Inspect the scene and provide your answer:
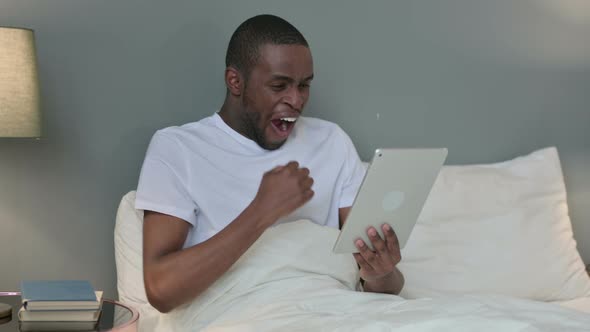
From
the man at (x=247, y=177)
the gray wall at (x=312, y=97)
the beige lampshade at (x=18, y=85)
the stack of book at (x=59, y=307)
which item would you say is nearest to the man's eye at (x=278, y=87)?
the man at (x=247, y=177)

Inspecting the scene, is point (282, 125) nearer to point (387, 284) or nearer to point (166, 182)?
point (166, 182)

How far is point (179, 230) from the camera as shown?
1.90m

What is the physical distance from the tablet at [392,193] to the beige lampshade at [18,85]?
2.33 feet

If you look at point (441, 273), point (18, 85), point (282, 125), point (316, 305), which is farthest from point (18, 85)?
point (441, 273)

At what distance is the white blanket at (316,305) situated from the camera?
1.54 metres

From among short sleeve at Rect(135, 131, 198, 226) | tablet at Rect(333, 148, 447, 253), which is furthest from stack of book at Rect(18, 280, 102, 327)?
tablet at Rect(333, 148, 447, 253)

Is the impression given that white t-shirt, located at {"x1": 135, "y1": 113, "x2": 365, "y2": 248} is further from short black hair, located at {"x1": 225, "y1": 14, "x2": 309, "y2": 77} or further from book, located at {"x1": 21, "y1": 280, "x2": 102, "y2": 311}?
book, located at {"x1": 21, "y1": 280, "x2": 102, "y2": 311}

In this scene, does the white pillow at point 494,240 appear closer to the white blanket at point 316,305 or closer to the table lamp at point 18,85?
the white blanket at point 316,305

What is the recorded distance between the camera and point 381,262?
1898 mm

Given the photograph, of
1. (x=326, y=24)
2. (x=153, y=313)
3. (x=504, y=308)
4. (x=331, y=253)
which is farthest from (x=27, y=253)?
(x=504, y=308)

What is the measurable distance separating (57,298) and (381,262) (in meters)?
0.67

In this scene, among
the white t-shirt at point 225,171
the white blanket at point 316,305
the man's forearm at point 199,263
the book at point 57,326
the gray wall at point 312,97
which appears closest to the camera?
the white blanket at point 316,305

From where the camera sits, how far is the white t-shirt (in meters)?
1.94

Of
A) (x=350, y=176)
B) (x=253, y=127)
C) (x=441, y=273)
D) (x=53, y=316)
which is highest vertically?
(x=253, y=127)
